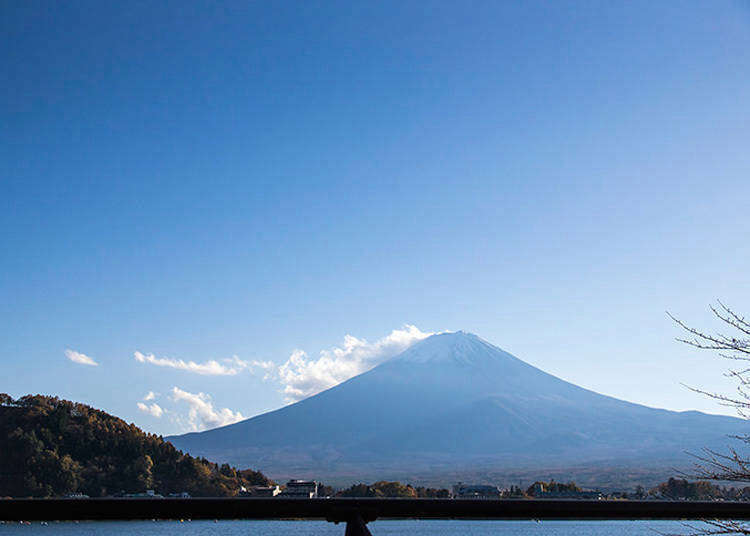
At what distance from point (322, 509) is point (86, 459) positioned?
6419 cm

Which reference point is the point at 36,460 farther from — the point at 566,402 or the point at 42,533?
the point at 566,402

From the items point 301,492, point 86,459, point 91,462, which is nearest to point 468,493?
point 91,462

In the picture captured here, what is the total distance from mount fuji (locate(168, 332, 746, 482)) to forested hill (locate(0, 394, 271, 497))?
46.3 m

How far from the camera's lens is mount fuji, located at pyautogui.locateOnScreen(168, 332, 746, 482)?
11862 centimetres

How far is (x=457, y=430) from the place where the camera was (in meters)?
145

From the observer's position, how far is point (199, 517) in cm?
164

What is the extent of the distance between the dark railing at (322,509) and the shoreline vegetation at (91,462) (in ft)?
169

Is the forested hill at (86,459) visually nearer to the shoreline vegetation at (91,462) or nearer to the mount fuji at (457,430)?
the shoreline vegetation at (91,462)

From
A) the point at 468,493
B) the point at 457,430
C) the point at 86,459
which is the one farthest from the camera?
the point at 457,430

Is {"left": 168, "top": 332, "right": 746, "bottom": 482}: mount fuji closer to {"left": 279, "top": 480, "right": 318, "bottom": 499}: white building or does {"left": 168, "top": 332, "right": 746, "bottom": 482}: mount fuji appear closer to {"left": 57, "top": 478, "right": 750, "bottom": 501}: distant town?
{"left": 57, "top": 478, "right": 750, "bottom": 501}: distant town

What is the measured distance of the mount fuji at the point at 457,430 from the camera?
11862 centimetres

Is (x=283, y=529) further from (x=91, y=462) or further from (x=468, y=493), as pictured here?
(x=468, y=493)

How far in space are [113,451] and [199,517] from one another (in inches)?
2493

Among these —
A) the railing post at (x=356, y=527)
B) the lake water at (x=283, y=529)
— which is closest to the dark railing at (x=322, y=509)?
the railing post at (x=356, y=527)
